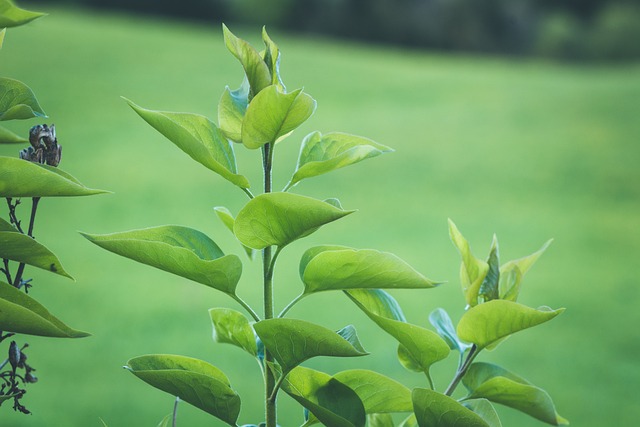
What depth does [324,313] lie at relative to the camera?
4809 mm

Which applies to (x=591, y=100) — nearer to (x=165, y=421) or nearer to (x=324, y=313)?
(x=324, y=313)

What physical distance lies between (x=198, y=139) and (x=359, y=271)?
6.1 inches

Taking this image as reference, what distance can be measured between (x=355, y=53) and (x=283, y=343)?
1337 cm

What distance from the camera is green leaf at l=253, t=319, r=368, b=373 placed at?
489 millimetres

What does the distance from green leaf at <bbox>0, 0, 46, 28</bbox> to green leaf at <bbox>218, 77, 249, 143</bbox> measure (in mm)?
146

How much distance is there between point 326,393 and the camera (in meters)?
0.56

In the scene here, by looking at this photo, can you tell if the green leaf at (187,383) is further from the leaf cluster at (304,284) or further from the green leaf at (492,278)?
the green leaf at (492,278)

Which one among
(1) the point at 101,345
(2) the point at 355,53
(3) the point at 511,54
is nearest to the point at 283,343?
(1) the point at 101,345

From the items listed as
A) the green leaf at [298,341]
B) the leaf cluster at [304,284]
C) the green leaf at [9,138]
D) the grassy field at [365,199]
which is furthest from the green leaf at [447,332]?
the grassy field at [365,199]

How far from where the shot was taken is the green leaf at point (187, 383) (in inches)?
20.4

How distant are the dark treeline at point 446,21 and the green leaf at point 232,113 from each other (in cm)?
1653

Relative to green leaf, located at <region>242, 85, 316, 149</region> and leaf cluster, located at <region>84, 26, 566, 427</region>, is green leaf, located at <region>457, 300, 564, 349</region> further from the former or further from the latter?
green leaf, located at <region>242, 85, 316, 149</region>

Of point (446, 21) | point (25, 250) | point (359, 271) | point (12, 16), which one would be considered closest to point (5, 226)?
point (25, 250)

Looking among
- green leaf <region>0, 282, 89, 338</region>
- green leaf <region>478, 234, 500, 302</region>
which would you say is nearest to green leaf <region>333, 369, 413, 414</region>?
green leaf <region>478, 234, 500, 302</region>
